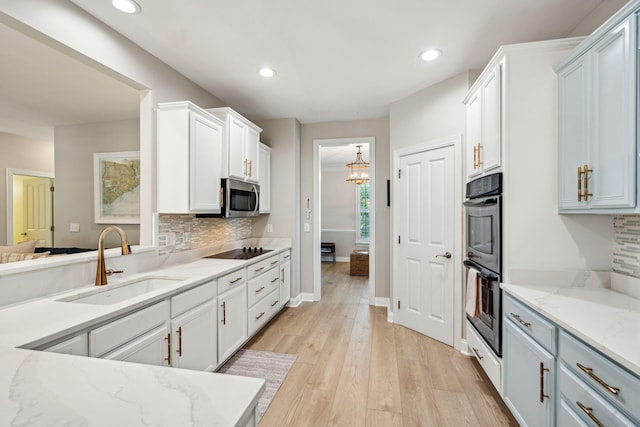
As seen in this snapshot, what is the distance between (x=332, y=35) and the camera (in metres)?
2.20

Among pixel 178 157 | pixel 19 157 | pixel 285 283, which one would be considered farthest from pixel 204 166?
pixel 19 157

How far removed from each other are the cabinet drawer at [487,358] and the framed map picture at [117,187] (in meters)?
4.06

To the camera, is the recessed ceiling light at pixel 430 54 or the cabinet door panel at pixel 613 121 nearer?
the cabinet door panel at pixel 613 121

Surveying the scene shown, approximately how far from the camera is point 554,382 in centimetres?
137

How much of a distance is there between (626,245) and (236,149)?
3.12 meters

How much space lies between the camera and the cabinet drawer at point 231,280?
7.73 ft

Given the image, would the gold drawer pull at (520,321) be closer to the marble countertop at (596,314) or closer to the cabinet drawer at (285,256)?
the marble countertop at (596,314)

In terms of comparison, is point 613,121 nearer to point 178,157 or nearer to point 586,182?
point 586,182

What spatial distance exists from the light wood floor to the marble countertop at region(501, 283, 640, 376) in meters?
0.89

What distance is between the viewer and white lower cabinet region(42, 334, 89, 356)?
117cm

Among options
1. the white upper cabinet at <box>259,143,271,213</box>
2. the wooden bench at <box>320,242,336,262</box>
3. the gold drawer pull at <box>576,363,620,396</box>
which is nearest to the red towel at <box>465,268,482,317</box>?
the gold drawer pull at <box>576,363,620,396</box>

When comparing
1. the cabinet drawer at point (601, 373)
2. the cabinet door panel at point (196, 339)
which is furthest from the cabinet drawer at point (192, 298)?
the cabinet drawer at point (601, 373)

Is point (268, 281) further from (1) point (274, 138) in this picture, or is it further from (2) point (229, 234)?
(1) point (274, 138)

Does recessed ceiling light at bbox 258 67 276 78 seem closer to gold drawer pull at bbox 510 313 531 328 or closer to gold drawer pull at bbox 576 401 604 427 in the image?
gold drawer pull at bbox 510 313 531 328
